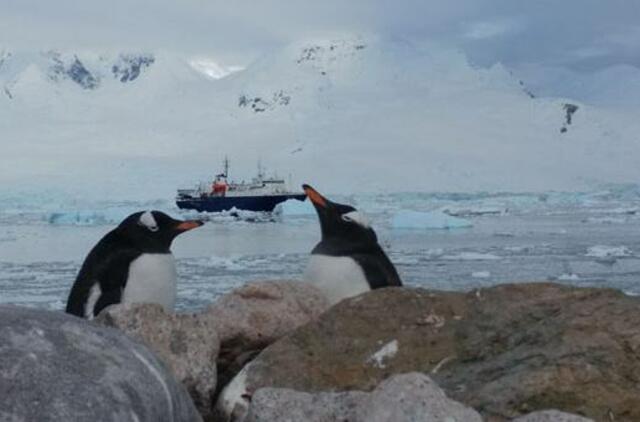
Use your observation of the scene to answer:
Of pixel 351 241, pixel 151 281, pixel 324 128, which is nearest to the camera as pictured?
pixel 151 281

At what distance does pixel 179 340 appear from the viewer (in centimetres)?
297

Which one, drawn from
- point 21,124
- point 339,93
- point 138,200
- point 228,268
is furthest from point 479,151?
point 228,268

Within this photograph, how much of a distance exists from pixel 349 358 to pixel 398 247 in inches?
750

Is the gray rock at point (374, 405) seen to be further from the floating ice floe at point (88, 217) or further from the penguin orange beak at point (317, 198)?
the floating ice floe at point (88, 217)

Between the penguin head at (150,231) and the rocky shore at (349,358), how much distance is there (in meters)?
0.78

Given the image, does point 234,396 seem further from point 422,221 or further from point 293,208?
point 293,208

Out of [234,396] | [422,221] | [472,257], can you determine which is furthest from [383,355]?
[422,221]

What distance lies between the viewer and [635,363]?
2801mm

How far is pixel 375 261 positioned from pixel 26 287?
35.3 ft

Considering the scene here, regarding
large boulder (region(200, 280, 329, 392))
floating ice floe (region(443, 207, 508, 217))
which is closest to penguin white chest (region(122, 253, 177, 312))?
large boulder (region(200, 280, 329, 392))

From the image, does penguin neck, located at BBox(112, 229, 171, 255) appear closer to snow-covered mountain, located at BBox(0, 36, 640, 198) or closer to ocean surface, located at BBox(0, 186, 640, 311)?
ocean surface, located at BBox(0, 186, 640, 311)

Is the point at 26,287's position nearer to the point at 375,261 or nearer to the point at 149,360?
the point at 375,261

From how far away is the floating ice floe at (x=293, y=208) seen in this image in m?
Result: 37.2

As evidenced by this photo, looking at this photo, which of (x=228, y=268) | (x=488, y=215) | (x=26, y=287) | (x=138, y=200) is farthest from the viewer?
(x=138, y=200)
